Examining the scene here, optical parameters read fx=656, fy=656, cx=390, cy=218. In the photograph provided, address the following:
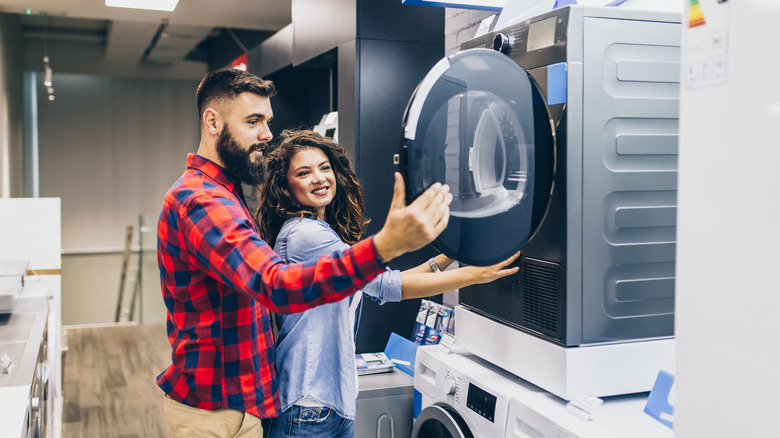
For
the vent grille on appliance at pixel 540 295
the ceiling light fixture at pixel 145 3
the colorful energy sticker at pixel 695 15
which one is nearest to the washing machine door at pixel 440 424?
the vent grille on appliance at pixel 540 295

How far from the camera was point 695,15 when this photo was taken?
3.42 ft

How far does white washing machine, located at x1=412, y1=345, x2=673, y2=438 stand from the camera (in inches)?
54.8

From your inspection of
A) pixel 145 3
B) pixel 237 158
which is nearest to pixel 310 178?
pixel 237 158

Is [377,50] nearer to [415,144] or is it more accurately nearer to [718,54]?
[415,144]

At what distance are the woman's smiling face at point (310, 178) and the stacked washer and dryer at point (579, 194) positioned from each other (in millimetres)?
540

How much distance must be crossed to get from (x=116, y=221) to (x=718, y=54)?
1057 cm

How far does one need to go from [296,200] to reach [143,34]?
7.19 meters

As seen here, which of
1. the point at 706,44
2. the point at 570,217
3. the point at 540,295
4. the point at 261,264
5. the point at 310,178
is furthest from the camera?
the point at 310,178

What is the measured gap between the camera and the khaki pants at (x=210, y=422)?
156cm

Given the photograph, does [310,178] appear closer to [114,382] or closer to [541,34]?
[541,34]

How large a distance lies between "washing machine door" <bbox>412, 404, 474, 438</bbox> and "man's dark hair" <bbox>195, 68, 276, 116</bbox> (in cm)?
99

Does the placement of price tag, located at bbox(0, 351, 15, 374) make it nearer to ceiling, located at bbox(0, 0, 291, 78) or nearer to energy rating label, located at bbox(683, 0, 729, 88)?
energy rating label, located at bbox(683, 0, 729, 88)

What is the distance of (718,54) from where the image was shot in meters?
0.99

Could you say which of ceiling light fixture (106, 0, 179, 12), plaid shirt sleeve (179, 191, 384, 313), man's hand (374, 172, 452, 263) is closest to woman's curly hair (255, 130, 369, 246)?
plaid shirt sleeve (179, 191, 384, 313)
